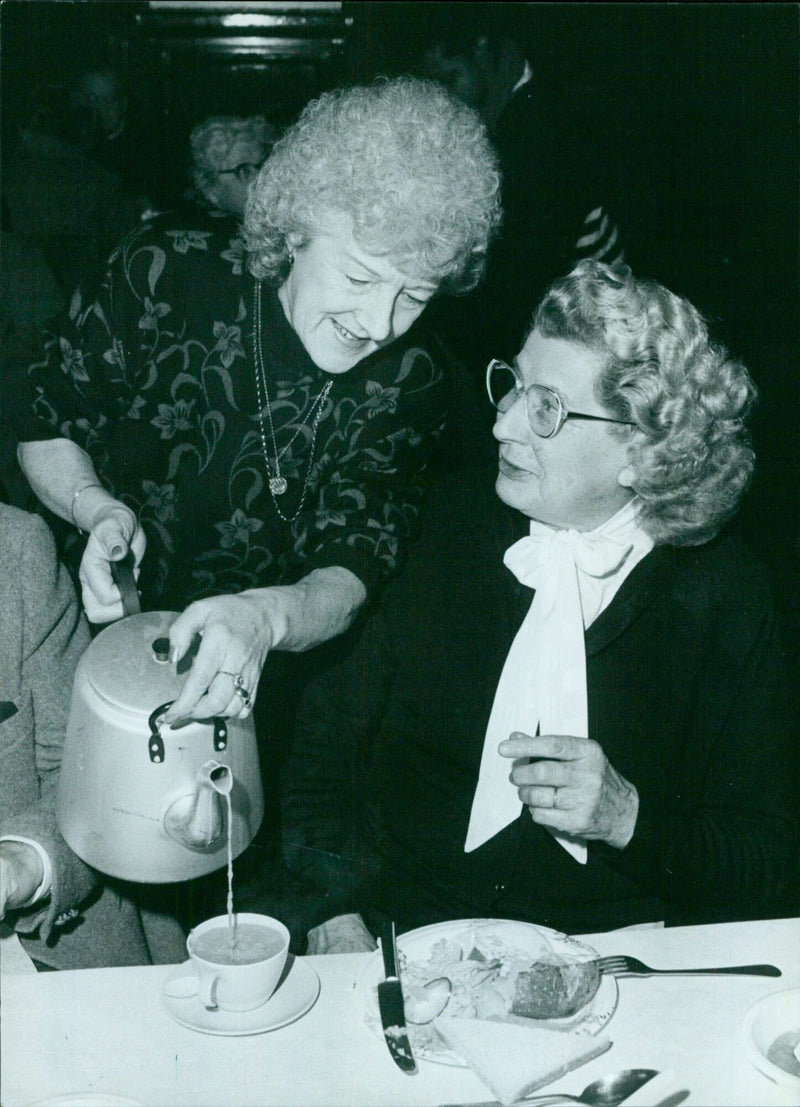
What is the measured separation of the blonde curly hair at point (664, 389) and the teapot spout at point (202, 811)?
0.77 m

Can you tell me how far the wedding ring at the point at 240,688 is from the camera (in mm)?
1185

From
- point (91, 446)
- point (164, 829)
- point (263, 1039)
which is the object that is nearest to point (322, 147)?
point (91, 446)

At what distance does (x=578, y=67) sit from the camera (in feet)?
5.66

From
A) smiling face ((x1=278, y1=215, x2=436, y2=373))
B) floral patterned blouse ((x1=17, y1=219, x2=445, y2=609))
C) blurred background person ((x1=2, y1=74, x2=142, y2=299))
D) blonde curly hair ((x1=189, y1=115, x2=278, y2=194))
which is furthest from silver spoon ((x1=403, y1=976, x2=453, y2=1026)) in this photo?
blonde curly hair ((x1=189, y1=115, x2=278, y2=194))

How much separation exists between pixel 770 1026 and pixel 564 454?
0.80 metres

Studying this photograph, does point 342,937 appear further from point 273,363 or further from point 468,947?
point 273,363

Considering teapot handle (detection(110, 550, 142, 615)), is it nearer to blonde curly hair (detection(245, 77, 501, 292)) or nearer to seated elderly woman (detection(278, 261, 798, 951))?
seated elderly woman (detection(278, 261, 798, 951))

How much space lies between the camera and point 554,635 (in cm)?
158

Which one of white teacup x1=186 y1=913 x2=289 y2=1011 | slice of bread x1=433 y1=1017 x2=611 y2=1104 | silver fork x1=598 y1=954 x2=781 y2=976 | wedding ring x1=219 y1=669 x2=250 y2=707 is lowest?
silver fork x1=598 y1=954 x2=781 y2=976

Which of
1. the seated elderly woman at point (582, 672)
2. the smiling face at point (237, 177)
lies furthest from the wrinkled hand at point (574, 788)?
the smiling face at point (237, 177)

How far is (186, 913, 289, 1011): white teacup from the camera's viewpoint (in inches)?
40.6

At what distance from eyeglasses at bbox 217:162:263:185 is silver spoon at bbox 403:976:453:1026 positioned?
3.62 ft

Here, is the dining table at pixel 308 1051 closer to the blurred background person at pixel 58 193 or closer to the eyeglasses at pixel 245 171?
the blurred background person at pixel 58 193

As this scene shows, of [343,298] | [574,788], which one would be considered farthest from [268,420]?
[574,788]
